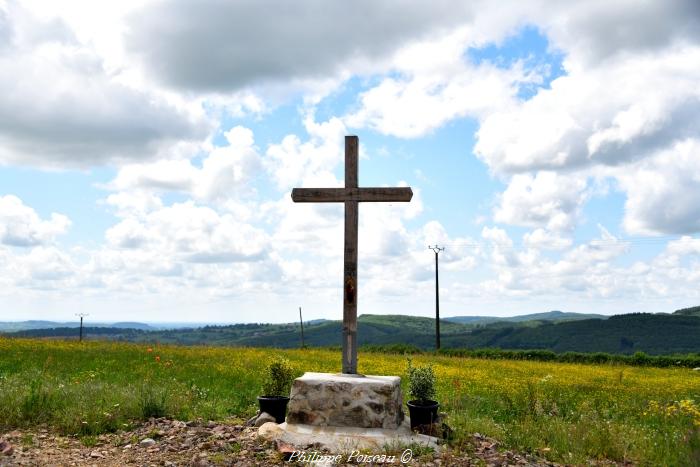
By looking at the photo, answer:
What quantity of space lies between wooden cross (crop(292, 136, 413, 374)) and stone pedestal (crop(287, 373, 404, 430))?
0.91 m

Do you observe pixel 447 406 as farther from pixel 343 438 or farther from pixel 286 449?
pixel 286 449

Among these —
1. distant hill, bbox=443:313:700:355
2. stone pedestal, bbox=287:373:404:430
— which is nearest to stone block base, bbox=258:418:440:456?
stone pedestal, bbox=287:373:404:430

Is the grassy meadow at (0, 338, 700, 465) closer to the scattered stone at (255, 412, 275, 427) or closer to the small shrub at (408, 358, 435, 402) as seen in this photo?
the small shrub at (408, 358, 435, 402)

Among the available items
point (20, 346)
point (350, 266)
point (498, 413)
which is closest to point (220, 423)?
point (350, 266)

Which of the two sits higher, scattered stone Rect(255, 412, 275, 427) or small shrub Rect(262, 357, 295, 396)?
small shrub Rect(262, 357, 295, 396)

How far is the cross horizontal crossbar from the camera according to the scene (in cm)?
1138

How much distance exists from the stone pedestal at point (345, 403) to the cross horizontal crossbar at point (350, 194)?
3511 mm

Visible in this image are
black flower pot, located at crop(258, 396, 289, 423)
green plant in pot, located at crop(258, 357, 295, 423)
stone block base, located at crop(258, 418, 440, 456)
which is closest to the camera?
stone block base, located at crop(258, 418, 440, 456)

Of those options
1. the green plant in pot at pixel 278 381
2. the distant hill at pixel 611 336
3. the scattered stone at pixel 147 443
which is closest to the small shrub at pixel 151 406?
the scattered stone at pixel 147 443

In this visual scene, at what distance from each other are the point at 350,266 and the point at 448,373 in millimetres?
14162

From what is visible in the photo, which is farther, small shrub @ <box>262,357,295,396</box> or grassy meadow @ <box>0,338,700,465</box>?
small shrub @ <box>262,357,295,396</box>

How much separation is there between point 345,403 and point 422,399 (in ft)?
4.84

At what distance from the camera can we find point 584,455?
9.56 m

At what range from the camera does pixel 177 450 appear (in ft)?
30.1
